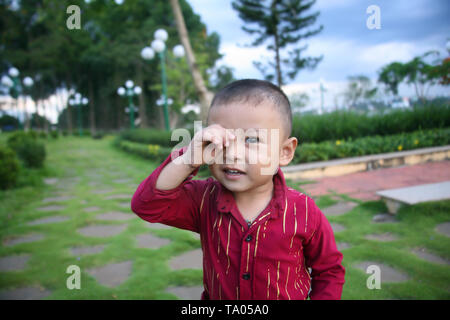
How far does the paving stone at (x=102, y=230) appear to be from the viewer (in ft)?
10.9

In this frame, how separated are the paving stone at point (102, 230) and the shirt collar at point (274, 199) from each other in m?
2.54

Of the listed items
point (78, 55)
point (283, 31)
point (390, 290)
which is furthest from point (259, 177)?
point (78, 55)

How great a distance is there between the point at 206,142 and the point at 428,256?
2.21 meters

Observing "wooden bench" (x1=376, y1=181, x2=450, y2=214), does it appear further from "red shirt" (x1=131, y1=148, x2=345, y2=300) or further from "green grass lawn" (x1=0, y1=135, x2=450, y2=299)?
"red shirt" (x1=131, y1=148, x2=345, y2=300)

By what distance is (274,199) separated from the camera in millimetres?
1124

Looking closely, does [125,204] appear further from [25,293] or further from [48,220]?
[25,293]

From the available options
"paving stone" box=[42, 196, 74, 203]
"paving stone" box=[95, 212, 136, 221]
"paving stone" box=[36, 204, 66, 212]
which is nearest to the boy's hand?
"paving stone" box=[95, 212, 136, 221]

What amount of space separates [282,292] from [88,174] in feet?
25.1

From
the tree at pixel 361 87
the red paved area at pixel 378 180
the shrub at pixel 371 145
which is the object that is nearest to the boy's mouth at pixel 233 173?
the red paved area at pixel 378 180

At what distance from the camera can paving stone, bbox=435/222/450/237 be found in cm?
266

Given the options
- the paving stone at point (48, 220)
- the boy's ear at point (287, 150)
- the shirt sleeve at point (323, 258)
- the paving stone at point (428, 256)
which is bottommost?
the paving stone at point (48, 220)

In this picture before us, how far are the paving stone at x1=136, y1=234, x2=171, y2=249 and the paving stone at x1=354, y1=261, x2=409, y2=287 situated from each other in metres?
1.74

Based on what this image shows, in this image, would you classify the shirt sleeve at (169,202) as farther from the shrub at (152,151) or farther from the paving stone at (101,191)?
the shrub at (152,151)

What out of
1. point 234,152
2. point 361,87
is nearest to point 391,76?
point 361,87
